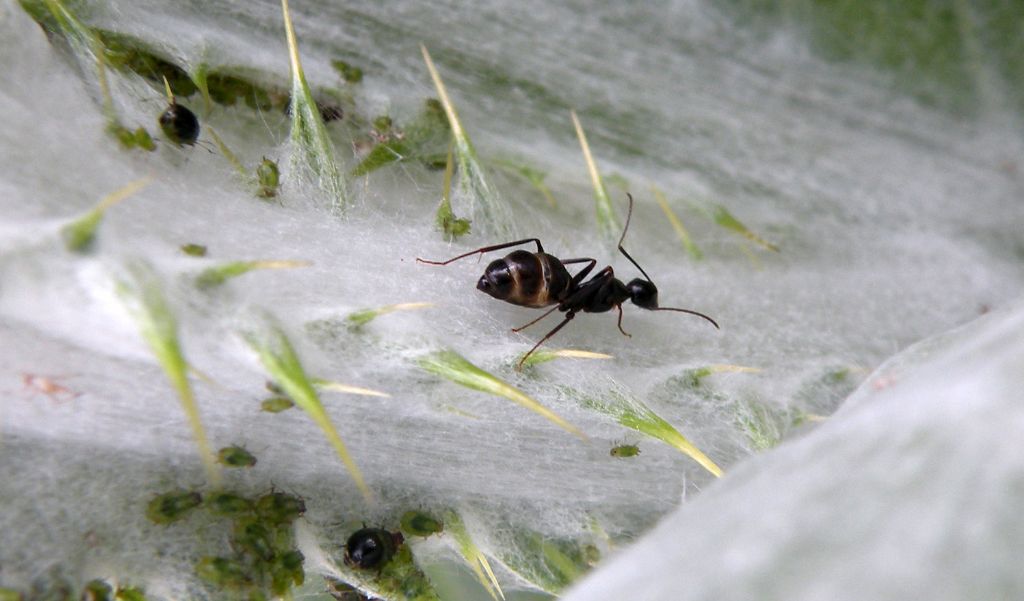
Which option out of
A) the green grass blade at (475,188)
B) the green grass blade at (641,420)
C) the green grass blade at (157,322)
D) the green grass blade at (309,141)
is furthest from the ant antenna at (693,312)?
the green grass blade at (157,322)

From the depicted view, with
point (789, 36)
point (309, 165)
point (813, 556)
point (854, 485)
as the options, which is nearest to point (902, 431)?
point (854, 485)

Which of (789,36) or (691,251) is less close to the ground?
(789,36)

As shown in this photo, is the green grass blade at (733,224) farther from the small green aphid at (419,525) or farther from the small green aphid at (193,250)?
the small green aphid at (193,250)

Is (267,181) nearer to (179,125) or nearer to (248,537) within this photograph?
(179,125)

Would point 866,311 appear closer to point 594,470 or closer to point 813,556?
point 594,470

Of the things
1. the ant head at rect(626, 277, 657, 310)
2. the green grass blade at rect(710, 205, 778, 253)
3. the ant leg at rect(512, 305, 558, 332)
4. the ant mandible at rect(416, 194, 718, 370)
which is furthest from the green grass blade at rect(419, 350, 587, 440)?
the green grass blade at rect(710, 205, 778, 253)

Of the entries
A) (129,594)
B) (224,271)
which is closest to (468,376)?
(224,271)
